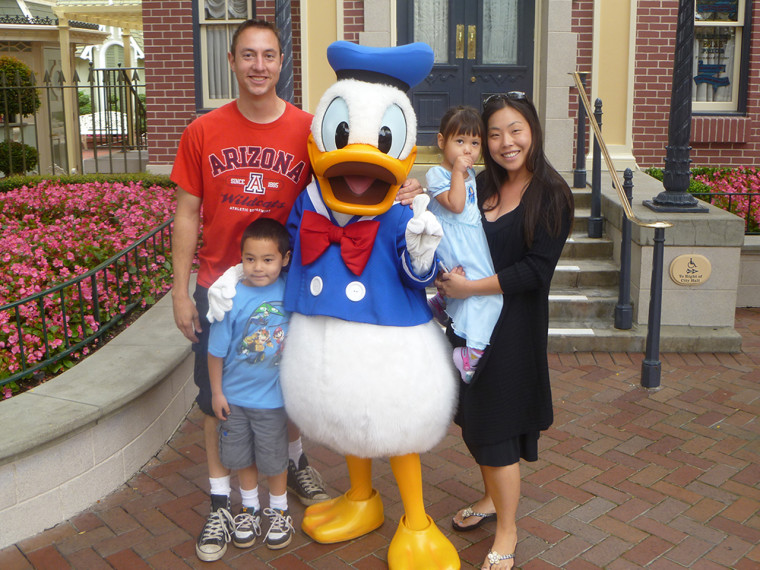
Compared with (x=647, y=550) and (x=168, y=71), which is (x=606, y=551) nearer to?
(x=647, y=550)

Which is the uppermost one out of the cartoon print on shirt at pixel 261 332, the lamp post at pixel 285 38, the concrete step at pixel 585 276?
the lamp post at pixel 285 38

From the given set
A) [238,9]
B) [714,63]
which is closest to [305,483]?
[238,9]

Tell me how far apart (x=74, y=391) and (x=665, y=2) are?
7.53m

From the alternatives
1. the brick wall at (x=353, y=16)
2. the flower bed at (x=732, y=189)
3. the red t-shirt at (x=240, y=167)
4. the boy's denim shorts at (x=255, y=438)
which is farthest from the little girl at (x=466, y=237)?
the brick wall at (x=353, y=16)

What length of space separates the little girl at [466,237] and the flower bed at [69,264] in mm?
2202

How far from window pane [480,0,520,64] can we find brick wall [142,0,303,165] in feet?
8.61

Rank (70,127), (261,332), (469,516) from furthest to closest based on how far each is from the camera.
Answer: (70,127) < (469,516) < (261,332)

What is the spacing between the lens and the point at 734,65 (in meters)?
9.58

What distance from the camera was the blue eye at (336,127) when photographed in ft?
9.51

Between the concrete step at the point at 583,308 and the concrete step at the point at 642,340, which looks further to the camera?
the concrete step at the point at 583,308

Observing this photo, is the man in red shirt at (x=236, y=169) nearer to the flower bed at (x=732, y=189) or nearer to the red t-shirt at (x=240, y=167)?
the red t-shirt at (x=240, y=167)

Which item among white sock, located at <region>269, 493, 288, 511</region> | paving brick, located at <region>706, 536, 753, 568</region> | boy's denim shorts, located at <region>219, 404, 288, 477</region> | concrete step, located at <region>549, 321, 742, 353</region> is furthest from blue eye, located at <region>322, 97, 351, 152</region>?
concrete step, located at <region>549, 321, 742, 353</region>

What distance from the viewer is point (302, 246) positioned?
3033mm

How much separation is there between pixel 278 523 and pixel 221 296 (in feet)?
3.36
